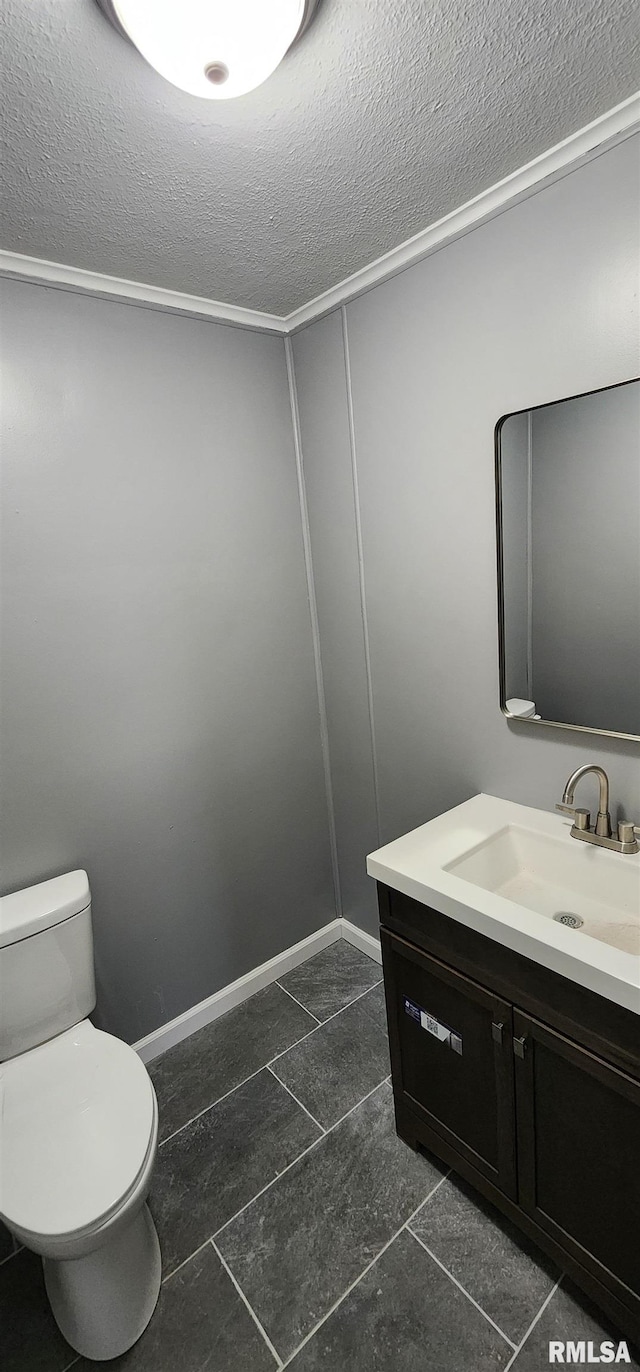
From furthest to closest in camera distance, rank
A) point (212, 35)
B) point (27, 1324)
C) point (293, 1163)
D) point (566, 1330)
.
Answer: point (293, 1163), point (27, 1324), point (566, 1330), point (212, 35)

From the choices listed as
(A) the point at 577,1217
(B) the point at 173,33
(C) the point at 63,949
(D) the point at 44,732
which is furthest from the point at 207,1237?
(B) the point at 173,33

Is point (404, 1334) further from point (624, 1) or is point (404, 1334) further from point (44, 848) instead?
point (624, 1)

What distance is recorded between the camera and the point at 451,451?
5.45 ft

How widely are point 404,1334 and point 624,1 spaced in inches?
96.2

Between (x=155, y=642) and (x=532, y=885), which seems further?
(x=155, y=642)

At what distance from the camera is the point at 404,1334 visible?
1.25m

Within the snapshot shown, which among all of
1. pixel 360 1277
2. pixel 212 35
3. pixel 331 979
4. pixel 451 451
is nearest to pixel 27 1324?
pixel 360 1277

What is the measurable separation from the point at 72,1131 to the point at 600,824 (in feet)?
4.52

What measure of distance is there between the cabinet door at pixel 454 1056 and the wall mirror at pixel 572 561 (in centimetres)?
69

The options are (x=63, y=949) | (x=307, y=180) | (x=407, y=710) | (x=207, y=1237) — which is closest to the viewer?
(x=307, y=180)

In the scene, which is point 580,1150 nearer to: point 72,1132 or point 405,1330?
point 405,1330

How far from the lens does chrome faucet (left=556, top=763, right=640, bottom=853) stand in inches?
54.0

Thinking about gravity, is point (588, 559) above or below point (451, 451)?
below

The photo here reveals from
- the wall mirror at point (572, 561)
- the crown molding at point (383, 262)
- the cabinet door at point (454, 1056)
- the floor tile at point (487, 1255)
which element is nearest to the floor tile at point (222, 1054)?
the cabinet door at point (454, 1056)
